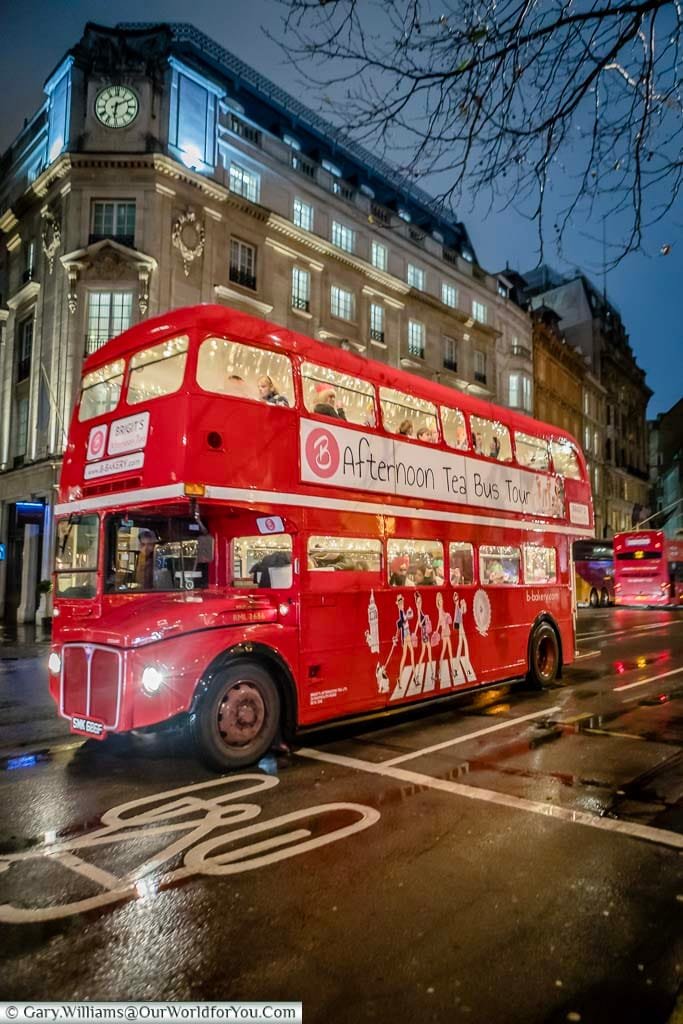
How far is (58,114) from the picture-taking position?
2492 centimetres

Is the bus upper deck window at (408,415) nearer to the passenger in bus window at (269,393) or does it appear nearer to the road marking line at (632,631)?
the passenger in bus window at (269,393)

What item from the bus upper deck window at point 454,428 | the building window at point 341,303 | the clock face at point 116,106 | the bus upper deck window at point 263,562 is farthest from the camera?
the building window at point 341,303

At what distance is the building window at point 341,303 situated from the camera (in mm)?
29953

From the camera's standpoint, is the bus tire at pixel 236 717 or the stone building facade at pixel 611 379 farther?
the stone building facade at pixel 611 379

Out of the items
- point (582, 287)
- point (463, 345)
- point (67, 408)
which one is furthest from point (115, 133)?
point (582, 287)

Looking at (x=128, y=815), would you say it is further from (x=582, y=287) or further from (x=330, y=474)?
(x=582, y=287)

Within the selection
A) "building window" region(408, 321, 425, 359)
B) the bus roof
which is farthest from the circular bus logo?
"building window" region(408, 321, 425, 359)

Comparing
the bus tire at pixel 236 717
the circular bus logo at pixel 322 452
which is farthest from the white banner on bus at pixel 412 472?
the bus tire at pixel 236 717

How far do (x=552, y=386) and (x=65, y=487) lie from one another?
43.7 metres

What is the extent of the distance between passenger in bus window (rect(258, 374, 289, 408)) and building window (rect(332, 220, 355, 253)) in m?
24.8

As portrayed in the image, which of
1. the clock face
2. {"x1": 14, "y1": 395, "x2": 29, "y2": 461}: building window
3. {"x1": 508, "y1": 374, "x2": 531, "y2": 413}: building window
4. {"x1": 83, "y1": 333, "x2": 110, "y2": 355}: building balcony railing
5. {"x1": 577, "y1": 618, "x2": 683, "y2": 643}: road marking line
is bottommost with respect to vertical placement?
{"x1": 577, "y1": 618, "x2": 683, "y2": 643}: road marking line

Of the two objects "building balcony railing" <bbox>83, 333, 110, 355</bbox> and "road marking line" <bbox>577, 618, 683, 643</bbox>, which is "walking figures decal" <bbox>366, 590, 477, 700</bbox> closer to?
"road marking line" <bbox>577, 618, 683, 643</bbox>

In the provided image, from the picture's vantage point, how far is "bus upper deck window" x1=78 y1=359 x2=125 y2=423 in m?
7.62

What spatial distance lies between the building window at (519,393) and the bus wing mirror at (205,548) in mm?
35816
